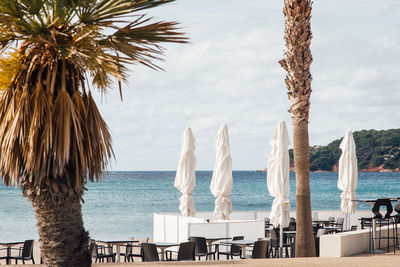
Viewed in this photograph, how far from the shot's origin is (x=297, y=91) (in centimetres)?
1049

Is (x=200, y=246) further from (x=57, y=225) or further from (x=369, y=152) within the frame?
(x=369, y=152)

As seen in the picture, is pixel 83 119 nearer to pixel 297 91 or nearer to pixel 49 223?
pixel 49 223

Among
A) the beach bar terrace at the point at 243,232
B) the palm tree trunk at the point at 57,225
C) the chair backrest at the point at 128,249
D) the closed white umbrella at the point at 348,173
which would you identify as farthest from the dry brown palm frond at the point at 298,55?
the palm tree trunk at the point at 57,225

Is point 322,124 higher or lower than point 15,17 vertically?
higher

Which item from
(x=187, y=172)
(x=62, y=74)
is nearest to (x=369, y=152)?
(x=187, y=172)

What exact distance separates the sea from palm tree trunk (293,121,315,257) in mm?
20141

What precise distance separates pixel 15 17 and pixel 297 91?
6.36 meters

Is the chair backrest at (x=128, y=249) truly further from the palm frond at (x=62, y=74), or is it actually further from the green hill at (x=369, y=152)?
the green hill at (x=369, y=152)

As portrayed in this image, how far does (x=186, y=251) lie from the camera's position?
9.73 meters

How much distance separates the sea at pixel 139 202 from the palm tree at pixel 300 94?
66.2 ft

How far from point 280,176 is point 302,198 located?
1.63m

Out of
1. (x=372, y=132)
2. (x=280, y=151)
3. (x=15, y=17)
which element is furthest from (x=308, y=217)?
(x=372, y=132)

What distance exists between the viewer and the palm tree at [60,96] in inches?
209

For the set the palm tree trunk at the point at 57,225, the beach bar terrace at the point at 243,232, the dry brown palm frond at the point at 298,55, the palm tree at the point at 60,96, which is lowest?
the beach bar terrace at the point at 243,232
